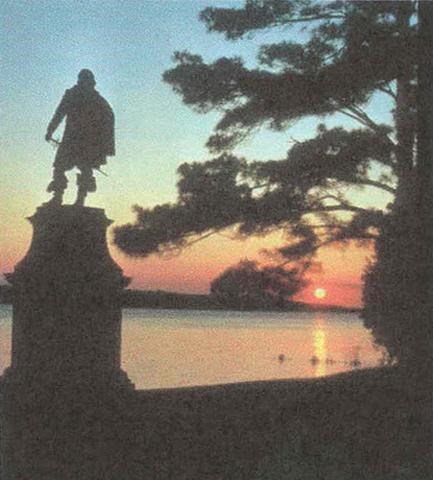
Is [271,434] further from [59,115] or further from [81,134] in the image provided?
[59,115]

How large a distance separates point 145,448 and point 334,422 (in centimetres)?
211

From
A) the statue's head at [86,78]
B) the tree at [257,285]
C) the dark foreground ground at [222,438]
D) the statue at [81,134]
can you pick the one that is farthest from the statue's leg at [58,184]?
the tree at [257,285]

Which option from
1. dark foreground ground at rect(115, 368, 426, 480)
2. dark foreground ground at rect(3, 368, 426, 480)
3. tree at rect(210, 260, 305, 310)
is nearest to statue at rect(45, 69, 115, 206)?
dark foreground ground at rect(3, 368, 426, 480)

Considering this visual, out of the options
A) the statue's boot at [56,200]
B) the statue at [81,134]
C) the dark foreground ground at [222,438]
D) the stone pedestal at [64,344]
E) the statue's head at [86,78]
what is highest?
the statue's head at [86,78]

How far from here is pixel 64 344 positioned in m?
7.11

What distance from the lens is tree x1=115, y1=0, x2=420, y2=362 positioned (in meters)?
10.9

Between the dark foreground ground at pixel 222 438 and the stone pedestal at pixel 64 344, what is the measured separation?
2cm

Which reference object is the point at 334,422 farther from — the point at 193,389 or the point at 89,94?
the point at 89,94

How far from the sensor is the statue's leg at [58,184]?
281 inches

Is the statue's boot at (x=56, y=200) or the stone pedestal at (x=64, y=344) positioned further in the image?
the statue's boot at (x=56, y=200)

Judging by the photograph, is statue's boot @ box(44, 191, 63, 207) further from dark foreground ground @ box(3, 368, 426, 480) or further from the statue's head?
dark foreground ground @ box(3, 368, 426, 480)

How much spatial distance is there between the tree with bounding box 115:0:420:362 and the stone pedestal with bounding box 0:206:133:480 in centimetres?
424

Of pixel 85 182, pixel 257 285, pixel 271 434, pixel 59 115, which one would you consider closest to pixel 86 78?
pixel 59 115

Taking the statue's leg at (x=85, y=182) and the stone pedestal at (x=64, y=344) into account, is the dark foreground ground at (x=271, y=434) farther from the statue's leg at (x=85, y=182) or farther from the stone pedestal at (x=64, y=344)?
the statue's leg at (x=85, y=182)
